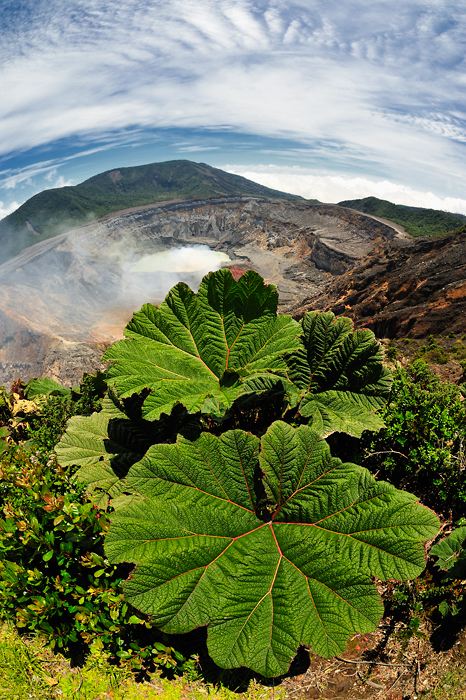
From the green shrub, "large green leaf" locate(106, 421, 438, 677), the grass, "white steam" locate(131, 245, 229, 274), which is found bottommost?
the grass

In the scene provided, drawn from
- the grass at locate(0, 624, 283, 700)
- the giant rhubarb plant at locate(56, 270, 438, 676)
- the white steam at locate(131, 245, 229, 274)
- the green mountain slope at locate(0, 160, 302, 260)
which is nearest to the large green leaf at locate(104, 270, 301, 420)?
the giant rhubarb plant at locate(56, 270, 438, 676)

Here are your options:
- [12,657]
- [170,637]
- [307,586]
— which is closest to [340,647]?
[307,586]

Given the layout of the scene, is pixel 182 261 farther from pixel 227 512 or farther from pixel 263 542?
pixel 263 542

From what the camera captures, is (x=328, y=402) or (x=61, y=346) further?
(x=61, y=346)

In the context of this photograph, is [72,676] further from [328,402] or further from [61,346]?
[61,346]

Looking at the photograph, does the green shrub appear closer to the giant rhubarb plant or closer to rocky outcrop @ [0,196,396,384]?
the giant rhubarb plant

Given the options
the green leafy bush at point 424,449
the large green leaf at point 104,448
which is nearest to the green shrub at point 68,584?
the large green leaf at point 104,448

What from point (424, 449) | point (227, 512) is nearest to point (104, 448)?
point (227, 512)
